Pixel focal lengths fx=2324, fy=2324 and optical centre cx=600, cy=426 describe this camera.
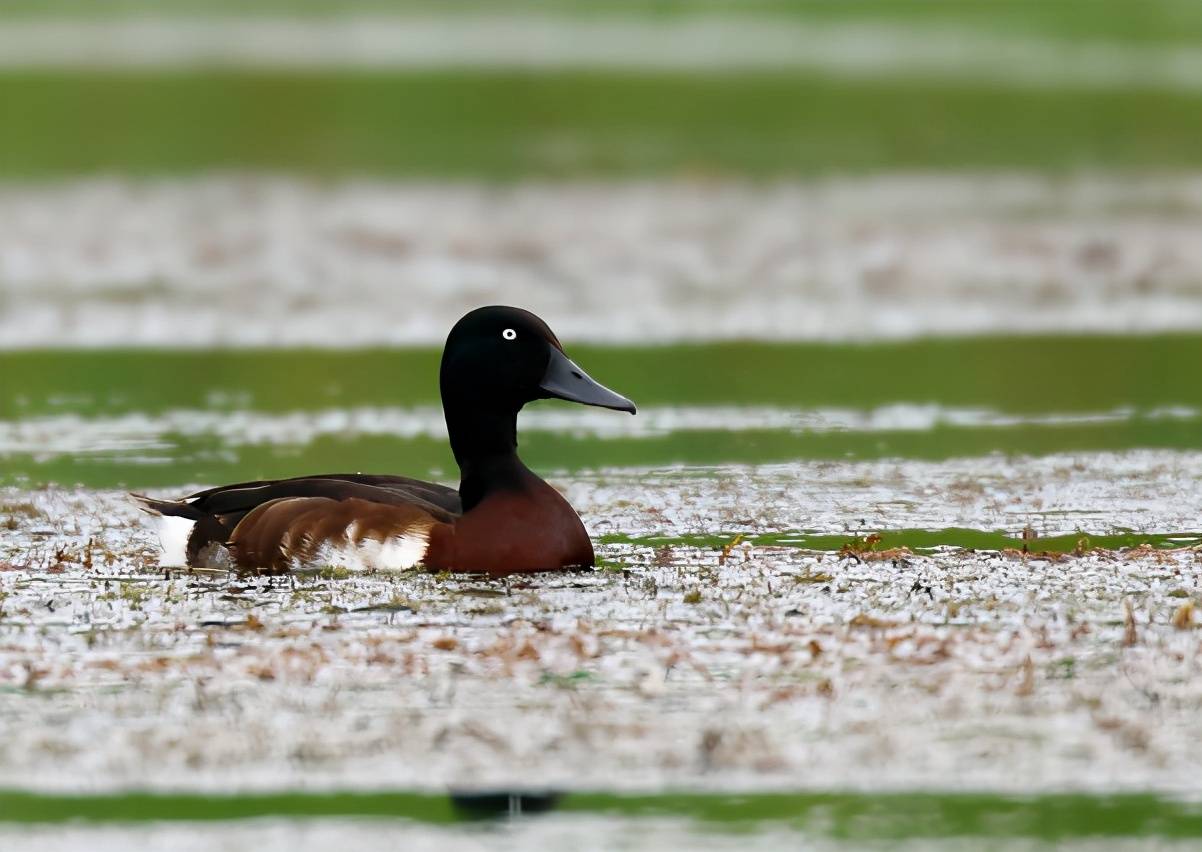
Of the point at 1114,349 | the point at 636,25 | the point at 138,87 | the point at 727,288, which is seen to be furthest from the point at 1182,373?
the point at 636,25

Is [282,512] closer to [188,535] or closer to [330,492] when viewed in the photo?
[330,492]

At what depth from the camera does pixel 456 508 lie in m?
10.3

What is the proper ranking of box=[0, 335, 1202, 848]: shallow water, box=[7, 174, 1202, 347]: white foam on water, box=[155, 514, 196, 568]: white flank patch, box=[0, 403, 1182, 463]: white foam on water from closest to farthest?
box=[0, 335, 1202, 848]: shallow water
box=[155, 514, 196, 568]: white flank patch
box=[0, 403, 1182, 463]: white foam on water
box=[7, 174, 1202, 347]: white foam on water

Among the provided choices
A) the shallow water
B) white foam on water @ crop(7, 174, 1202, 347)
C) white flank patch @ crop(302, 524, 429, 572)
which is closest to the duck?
white flank patch @ crop(302, 524, 429, 572)

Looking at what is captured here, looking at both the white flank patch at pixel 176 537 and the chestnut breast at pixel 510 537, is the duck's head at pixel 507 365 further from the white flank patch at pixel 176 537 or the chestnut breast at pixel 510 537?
the white flank patch at pixel 176 537

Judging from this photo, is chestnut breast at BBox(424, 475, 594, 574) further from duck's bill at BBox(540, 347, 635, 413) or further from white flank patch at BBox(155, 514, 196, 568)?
white flank patch at BBox(155, 514, 196, 568)

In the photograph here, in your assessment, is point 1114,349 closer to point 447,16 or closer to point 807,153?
point 807,153

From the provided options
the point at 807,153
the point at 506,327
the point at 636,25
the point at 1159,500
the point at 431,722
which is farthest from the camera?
the point at 636,25

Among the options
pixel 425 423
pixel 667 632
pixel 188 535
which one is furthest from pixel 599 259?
pixel 667 632

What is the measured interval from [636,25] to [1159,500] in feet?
140

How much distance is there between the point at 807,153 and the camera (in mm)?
32344

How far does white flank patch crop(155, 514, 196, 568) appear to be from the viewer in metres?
10.4

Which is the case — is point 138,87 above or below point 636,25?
below

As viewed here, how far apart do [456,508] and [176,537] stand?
1.26m
